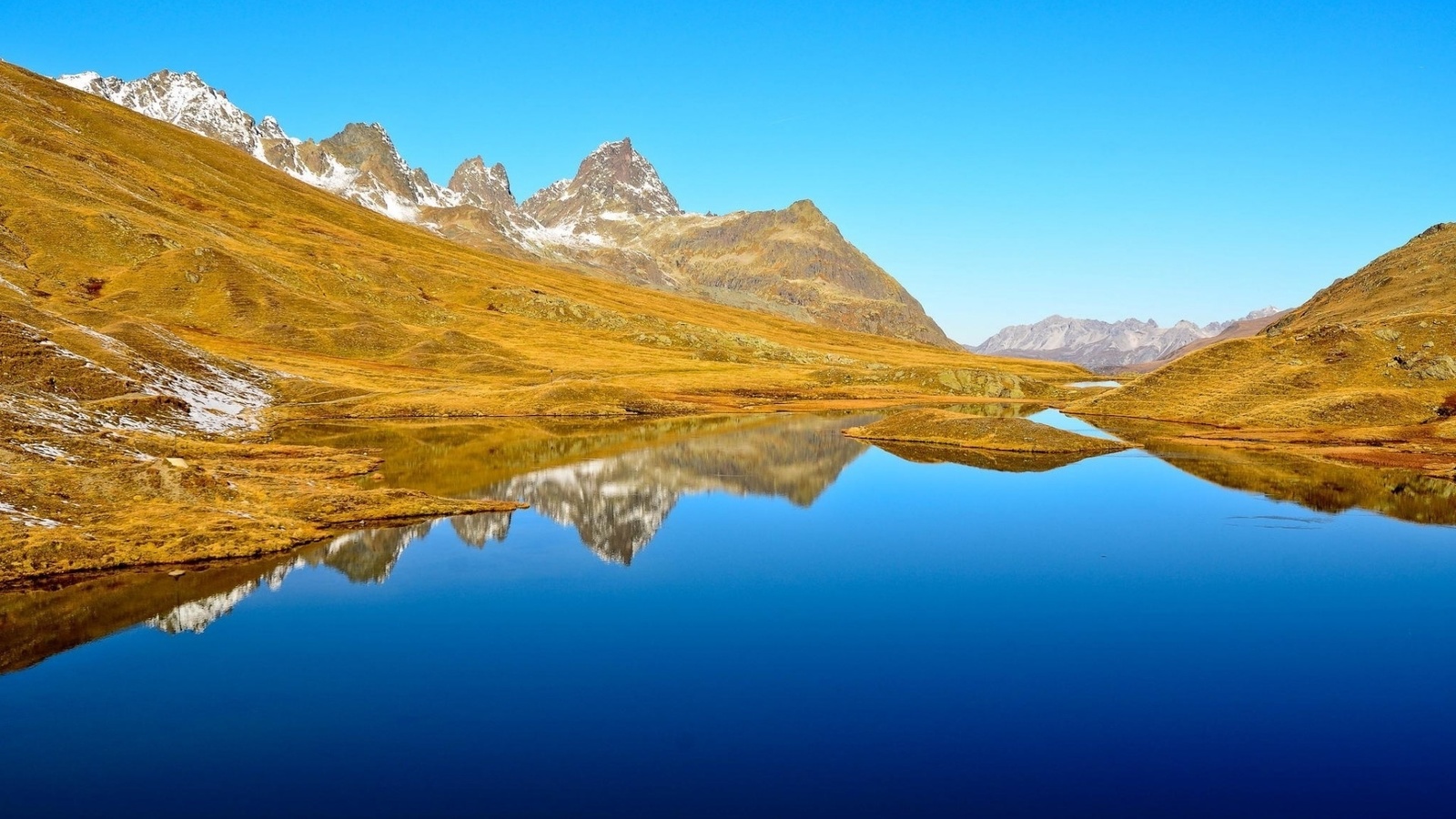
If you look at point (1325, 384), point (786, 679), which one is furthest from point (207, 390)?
point (1325, 384)

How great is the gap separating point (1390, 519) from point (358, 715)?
61.4 m

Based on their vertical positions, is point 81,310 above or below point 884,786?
above

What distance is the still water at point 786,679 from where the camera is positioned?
21.1 metres

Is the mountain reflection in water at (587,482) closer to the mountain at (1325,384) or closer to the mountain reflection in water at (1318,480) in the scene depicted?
the mountain reflection in water at (1318,480)

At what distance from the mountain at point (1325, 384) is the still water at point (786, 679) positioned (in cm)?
6047

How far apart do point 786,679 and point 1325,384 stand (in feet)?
385

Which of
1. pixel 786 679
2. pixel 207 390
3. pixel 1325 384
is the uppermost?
pixel 207 390

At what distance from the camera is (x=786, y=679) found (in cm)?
2795

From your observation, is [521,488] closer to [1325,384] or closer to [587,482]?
[587,482]

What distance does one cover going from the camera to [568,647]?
30828mm

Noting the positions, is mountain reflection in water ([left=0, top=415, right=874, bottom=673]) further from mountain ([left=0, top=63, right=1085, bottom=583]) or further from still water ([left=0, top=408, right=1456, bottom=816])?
mountain ([left=0, top=63, right=1085, bottom=583])

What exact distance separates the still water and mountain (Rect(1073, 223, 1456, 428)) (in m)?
60.5

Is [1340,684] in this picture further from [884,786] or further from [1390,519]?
[1390,519]

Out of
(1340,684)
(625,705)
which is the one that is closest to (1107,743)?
(1340,684)
